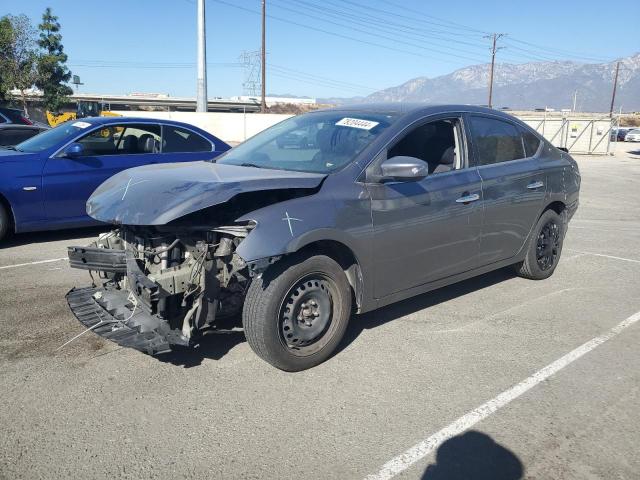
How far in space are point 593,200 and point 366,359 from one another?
1110 cm

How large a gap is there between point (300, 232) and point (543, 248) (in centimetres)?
340

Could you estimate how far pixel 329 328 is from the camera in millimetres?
3846

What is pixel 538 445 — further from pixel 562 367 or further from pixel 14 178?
pixel 14 178

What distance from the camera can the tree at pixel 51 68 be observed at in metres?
29.7

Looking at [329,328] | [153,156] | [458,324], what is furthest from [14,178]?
[458,324]

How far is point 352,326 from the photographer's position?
4566mm

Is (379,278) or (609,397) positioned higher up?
(379,278)

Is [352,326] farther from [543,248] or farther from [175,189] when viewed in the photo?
[543,248]

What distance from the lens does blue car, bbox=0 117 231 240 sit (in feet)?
21.7

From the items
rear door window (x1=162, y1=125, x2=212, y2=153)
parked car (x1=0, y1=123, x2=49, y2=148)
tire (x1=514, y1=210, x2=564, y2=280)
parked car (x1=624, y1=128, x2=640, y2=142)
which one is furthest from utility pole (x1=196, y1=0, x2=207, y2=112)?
parked car (x1=624, y1=128, x2=640, y2=142)

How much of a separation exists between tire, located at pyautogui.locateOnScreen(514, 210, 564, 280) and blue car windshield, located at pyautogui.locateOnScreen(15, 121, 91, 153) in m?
5.61

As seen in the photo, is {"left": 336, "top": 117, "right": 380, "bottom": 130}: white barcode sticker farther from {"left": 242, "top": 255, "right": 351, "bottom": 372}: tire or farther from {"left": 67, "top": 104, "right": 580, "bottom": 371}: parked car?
{"left": 242, "top": 255, "right": 351, "bottom": 372}: tire

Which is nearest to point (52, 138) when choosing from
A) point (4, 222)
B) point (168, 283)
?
point (4, 222)

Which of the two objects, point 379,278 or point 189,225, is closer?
point 189,225
